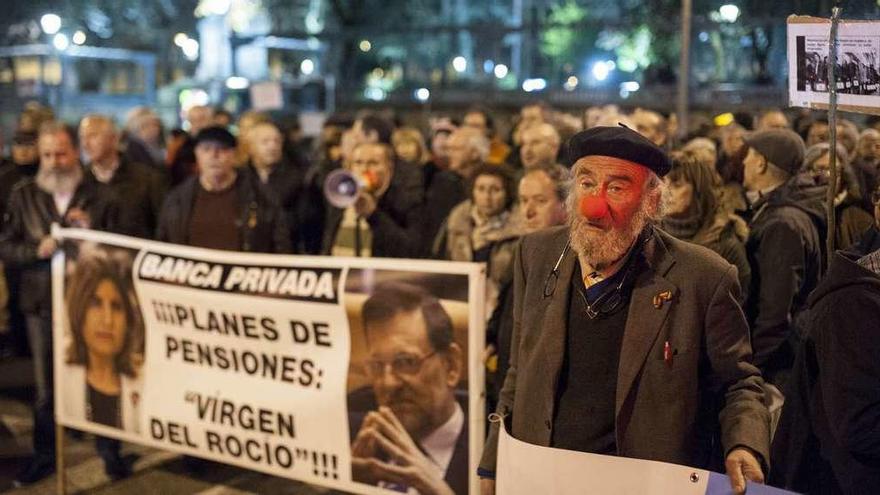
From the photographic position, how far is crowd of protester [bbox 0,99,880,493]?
3.29 m

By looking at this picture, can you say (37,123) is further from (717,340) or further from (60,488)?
(717,340)

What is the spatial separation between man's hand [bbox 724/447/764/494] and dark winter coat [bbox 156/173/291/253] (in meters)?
4.20

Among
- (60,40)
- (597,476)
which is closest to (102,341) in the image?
(597,476)

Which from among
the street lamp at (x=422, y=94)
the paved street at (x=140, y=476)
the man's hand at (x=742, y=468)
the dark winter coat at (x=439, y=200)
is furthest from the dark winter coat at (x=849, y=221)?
the street lamp at (x=422, y=94)

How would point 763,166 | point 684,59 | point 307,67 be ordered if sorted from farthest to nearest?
point 307,67
point 684,59
point 763,166

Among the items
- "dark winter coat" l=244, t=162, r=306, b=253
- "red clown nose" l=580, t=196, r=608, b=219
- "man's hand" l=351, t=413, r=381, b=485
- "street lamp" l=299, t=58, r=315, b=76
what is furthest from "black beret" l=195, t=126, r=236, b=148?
"street lamp" l=299, t=58, r=315, b=76

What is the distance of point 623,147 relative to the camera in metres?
3.30

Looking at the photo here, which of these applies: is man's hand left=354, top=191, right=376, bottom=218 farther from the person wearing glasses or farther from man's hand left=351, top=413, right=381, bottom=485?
man's hand left=351, top=413, right=381, bottom=485

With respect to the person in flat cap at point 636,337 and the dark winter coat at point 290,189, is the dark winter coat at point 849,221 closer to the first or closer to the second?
the person in flat cap at point 636,337

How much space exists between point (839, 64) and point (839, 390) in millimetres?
1263

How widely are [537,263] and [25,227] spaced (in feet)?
14.4

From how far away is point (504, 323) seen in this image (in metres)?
5.14

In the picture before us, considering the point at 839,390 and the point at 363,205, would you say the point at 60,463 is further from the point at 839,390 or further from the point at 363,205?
the point at 839,390

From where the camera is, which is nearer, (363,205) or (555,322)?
(555,322)
